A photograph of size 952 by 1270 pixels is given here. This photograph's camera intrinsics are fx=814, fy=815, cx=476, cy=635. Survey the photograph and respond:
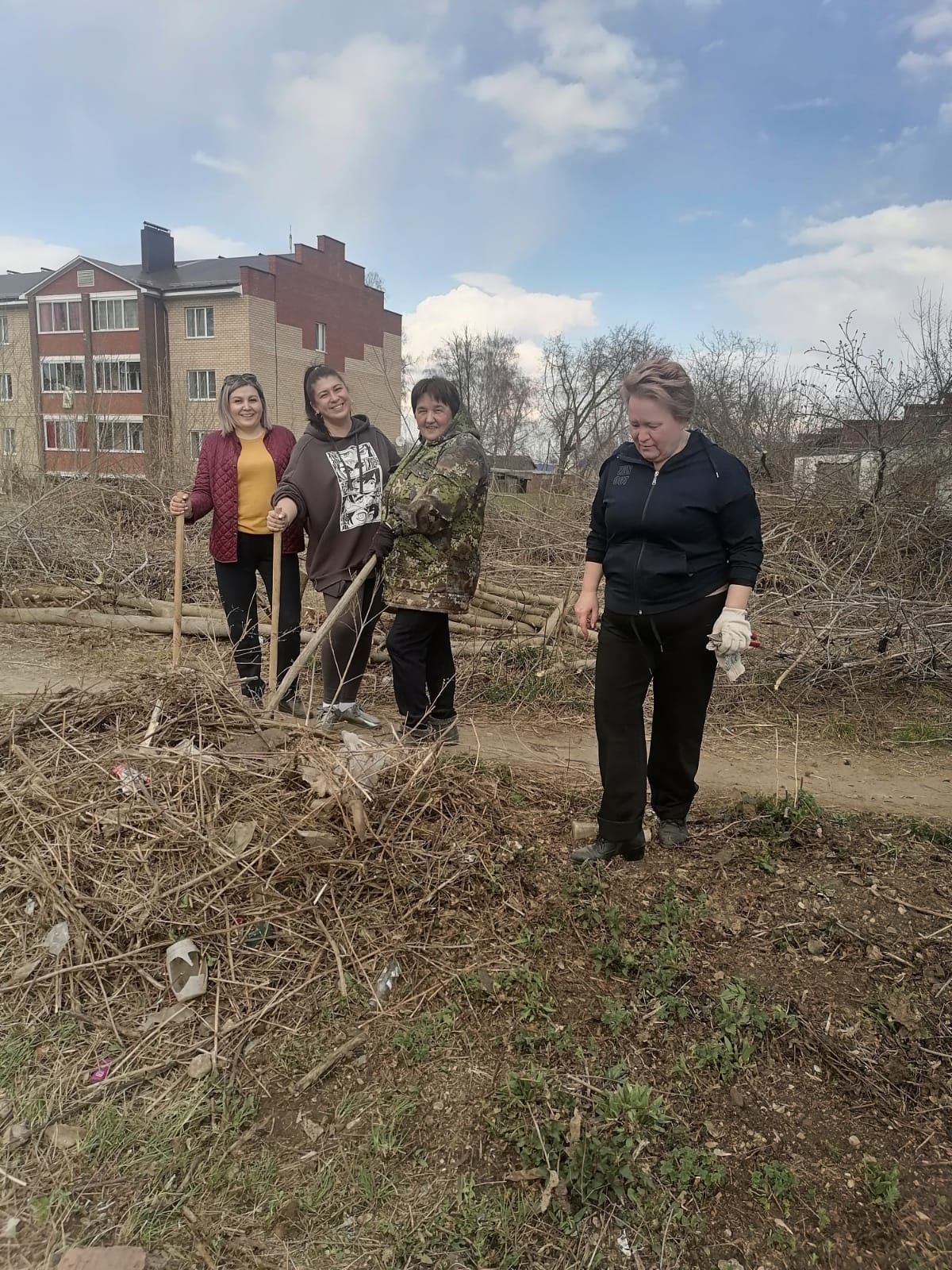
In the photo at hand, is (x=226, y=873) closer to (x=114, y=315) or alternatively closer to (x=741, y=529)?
(x=741, y=529)

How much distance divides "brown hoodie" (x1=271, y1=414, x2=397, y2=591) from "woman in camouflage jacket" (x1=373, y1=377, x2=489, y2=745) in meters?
0.27

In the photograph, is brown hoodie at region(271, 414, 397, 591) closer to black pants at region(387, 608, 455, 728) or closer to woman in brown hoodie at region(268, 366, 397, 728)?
woman in brown hoodie at region(268, 366, 397, 728)

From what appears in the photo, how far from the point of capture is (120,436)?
44.3 ft

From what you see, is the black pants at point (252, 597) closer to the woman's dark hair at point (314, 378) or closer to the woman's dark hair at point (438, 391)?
the woman's dark hair at point (314, 378)

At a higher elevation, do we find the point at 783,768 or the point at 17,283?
the point at 17,283

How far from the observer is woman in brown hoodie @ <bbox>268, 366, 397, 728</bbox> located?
4004 mm

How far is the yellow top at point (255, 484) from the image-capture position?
167 inches

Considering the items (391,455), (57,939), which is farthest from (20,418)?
(57,939)

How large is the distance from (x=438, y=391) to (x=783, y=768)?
263 centimetres

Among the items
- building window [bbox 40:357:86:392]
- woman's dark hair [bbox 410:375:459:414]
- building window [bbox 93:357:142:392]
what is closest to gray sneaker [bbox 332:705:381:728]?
woman's dark hair [bbox 410:375:459:414]

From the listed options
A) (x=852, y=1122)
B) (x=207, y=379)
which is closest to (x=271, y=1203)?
(x=852, y=1122)

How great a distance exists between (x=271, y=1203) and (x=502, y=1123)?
1.79 feet

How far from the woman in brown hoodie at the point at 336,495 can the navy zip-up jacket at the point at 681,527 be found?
1.56 metres

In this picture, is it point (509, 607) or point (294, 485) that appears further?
point (509, 607)
